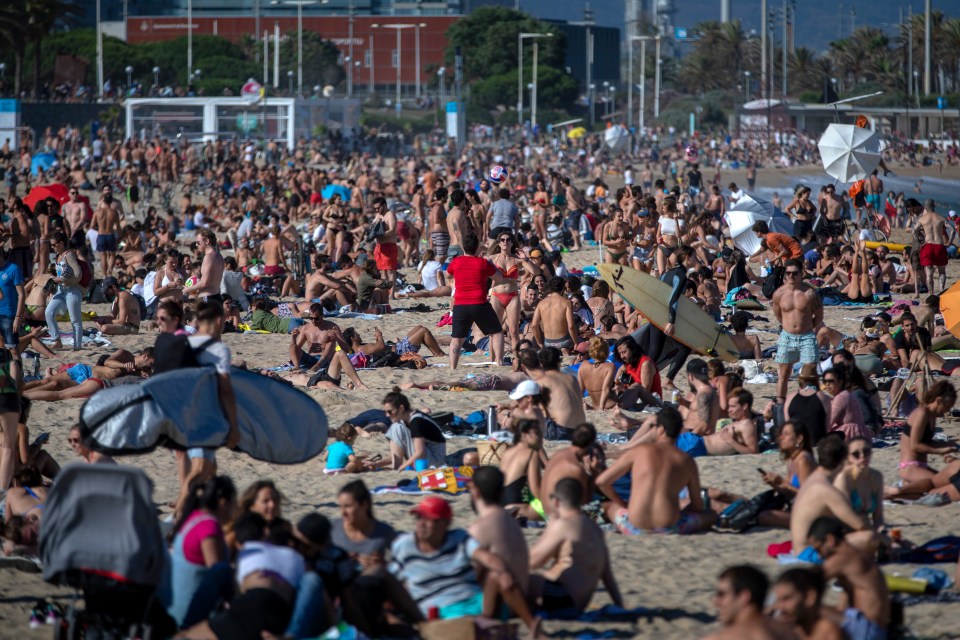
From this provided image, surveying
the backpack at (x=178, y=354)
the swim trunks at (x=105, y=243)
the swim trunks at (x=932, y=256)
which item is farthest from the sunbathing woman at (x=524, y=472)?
the swim trunks at (x=105, y=243)

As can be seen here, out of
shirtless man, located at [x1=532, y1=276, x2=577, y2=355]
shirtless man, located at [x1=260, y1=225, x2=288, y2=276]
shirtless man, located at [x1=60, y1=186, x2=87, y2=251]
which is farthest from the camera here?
shirtless man, located at [x1=60, y1=186, x2=87, y2=251]

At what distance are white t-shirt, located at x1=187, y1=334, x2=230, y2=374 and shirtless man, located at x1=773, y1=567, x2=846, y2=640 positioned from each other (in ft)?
10.1

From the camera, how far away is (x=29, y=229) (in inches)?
590

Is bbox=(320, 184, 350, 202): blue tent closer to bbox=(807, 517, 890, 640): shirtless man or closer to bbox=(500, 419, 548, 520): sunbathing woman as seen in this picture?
bbox=(500, 419, 548, 520): sunbathing woman

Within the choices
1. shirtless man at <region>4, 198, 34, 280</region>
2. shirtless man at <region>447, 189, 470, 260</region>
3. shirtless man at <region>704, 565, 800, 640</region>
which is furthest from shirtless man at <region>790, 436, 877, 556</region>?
shirtless man at <region>4, 198, 34, 280</region>

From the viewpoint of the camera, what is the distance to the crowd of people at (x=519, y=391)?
5199mm

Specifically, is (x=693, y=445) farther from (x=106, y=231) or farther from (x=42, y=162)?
(x=42, y=162)

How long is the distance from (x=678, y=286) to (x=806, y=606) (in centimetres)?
680

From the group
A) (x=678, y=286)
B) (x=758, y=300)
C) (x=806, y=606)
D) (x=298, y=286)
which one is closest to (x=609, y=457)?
(x=678, y=286)

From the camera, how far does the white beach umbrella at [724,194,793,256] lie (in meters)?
18.1

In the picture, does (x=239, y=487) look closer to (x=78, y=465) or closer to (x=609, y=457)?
(x=609, y=457)

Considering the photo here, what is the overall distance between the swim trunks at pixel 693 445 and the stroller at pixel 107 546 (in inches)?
179

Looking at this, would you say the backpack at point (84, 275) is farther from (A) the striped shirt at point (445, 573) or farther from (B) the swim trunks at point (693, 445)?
(A) the striped shirt at point (445, 573)

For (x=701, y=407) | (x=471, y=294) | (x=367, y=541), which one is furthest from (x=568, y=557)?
(x=471, y=294)
